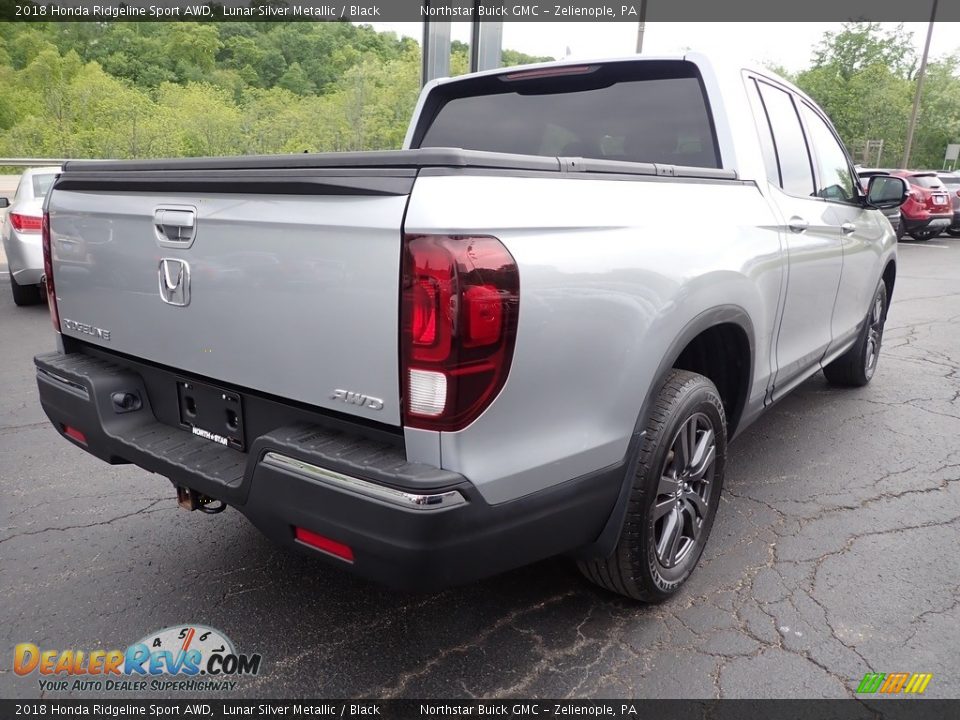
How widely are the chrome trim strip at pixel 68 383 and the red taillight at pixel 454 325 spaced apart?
53.5 inches

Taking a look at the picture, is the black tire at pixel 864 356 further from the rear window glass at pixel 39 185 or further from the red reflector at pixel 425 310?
the rear window glass at pixel 39 185

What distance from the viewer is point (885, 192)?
436cm

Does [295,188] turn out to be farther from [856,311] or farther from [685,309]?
[856,311]

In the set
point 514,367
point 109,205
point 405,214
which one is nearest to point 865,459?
point 514,367

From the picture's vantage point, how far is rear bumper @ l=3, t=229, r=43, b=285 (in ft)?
24.7

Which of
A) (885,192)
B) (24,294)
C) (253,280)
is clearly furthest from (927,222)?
(253,280)

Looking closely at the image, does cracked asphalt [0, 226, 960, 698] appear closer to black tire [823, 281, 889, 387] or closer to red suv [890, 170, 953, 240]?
black tire [823, 281, 889, 387]

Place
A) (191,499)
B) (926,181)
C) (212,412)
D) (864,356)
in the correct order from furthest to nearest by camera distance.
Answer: (926,181), (864,356), (191,499), (212,412)

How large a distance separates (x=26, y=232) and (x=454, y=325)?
7787 mm

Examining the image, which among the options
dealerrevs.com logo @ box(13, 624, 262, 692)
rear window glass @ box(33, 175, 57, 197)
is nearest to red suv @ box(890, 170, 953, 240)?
rear window glass @ box(33, 175, 57, 197)

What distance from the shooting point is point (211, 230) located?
6.71 ft

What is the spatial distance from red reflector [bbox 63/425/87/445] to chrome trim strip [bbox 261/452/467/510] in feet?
3.58

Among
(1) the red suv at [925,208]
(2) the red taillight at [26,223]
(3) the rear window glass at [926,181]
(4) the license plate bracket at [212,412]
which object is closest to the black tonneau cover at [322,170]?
(4) the license plate bracket at [212,412]

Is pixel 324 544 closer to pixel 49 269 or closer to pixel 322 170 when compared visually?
pixel 322 170
